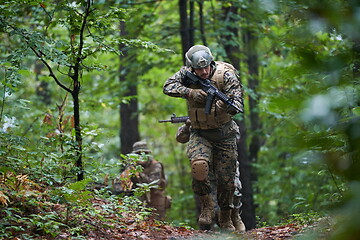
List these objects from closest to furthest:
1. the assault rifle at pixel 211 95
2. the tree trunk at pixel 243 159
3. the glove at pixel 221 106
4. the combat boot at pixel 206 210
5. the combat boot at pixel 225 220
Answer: the assault rifle at pixel 211 95, the glove at pixel 221 106, the combat boot at pixel 206 210, the combat boot at pixel 225 220, the tree trunk at pixel 243 159

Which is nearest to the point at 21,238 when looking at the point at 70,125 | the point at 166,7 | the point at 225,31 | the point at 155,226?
the point at 155,226

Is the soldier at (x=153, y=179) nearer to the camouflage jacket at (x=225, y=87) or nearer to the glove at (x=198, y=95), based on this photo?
the camouflage jacket at (x=225, y=87)

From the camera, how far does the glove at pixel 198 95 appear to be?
708 cm

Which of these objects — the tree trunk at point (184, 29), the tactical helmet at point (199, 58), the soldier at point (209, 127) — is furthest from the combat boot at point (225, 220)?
the tree trunk at point (184, 29)

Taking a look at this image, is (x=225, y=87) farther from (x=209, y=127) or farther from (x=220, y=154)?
(x=220, y=154)

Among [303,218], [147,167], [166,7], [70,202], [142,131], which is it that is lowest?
[303,218]

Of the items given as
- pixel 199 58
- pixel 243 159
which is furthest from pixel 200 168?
pixel 243 159

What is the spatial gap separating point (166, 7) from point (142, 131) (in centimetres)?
845

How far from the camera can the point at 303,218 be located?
649 centimetres

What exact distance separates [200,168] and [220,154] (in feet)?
1.92

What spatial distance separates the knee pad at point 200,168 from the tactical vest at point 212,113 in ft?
1.91

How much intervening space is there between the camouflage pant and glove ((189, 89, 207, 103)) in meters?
0.53

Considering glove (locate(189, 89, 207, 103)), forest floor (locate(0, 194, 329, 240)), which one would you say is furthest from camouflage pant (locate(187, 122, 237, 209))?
forest floor (locate(0, 194, 329, 240))

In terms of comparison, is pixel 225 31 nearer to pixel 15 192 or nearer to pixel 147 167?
pixel 147 167
